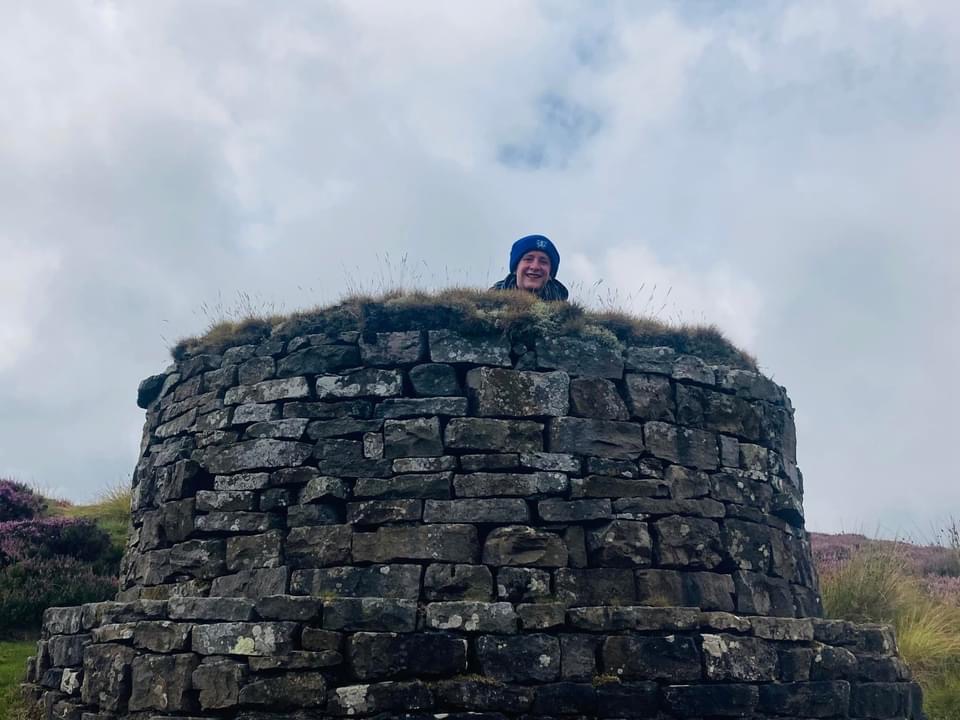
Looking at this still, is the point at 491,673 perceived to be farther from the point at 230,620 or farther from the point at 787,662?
the point at 787,662

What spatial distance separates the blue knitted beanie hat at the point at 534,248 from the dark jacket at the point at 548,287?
0.49ft

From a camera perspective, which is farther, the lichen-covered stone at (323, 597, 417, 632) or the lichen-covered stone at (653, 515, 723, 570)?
the lichen-covered stone at (653, 515, 723, 570)

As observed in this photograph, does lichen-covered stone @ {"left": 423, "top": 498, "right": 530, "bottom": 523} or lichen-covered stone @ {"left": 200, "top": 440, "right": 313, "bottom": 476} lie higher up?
lichen-covered stone @ {"left": 200, "top": 440, "right": 313, "bottom": 476}

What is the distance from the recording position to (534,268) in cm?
870

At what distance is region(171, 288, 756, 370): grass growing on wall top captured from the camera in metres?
7.11

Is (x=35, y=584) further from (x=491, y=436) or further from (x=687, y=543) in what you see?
(x=687, y=543)

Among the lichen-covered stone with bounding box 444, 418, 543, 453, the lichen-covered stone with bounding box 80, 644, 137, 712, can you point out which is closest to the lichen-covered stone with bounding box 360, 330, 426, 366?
the lichen-covered stone with bounding box 444, 418, 543, 453

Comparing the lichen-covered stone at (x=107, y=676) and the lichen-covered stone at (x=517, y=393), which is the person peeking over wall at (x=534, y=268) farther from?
the lichen-covered stone at (x=107, y=676)

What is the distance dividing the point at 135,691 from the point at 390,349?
286cm

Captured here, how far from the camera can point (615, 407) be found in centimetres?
704

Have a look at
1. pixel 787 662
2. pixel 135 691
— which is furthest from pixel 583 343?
pixel 135 691

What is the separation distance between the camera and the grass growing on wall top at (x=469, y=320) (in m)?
7.11

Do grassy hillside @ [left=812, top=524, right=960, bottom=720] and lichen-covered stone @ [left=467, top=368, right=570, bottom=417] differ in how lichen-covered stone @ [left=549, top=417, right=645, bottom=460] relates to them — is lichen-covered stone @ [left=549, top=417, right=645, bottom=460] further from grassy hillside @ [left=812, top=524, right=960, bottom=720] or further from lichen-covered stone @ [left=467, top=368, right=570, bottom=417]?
grassy hillside @ [left=812, top=524, right=960, bottom=720]

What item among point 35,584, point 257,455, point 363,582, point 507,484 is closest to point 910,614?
point 507,484
